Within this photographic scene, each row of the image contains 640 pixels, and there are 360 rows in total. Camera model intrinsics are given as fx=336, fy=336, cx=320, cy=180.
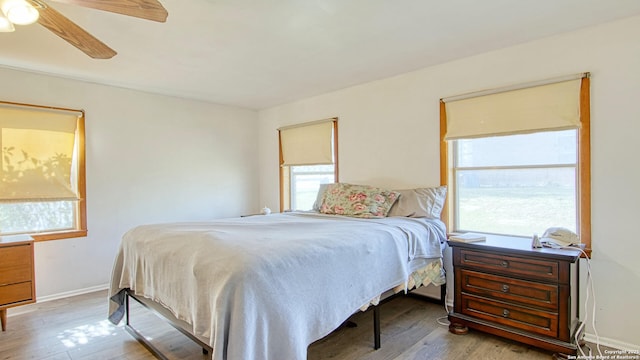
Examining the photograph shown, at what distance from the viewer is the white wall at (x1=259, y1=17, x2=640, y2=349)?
7.68 feet

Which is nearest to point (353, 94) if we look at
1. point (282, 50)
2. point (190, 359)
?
point (282, 50)

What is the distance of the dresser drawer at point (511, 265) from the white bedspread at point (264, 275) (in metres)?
0.33

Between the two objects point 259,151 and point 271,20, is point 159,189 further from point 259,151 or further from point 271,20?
point 271,20

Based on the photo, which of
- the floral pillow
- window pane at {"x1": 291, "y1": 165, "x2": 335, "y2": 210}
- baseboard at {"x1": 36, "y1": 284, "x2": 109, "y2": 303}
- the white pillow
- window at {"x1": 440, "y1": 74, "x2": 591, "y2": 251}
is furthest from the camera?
window pane at {"x1": 291, "y1": 165, "x2": 335, "y2": 210}

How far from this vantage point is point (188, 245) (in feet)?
6.51

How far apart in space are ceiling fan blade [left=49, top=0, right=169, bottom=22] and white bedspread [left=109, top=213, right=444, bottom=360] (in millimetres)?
1231

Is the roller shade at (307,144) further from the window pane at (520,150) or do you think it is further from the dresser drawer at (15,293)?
the dresser drawer at (15,293)

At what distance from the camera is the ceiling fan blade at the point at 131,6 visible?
1.58m

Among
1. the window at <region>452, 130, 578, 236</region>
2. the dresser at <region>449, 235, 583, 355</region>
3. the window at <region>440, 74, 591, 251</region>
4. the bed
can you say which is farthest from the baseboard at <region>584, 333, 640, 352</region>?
the bed

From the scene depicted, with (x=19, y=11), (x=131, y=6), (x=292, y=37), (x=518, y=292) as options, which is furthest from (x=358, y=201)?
(x=19, y=11)

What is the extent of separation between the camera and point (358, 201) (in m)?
3.39

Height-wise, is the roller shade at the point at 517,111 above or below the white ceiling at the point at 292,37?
below

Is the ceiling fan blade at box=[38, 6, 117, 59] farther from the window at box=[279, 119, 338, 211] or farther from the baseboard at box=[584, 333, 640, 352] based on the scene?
the baseboard at box=[584, 333, 640, 352]

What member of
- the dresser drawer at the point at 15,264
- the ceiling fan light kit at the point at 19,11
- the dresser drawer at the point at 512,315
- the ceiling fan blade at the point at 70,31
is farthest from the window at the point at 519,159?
the dresser drawer at the point at 15,264
